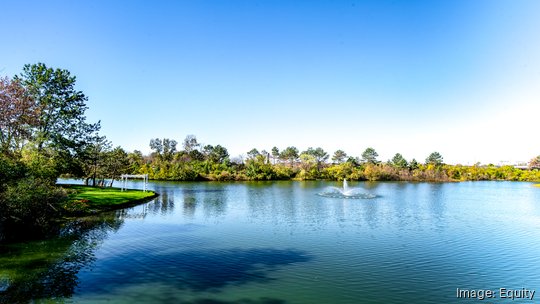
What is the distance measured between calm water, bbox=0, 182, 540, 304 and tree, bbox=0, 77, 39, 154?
29.9ft

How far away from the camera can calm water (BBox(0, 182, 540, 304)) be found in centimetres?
955

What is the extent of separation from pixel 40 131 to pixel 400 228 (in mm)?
31463

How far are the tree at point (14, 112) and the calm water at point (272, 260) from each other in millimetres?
9110

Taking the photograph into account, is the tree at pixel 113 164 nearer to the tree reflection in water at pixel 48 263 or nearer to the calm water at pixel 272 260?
the calm water at pixel 272 260

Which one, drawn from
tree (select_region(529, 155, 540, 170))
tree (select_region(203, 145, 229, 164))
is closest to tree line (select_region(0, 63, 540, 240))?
tree (select_region(203, 145, 229, 164))

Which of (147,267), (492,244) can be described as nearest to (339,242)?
(492,244)

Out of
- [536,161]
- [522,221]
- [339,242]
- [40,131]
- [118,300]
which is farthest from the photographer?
[536,161]

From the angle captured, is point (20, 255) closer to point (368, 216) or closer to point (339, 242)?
point (339, 242)

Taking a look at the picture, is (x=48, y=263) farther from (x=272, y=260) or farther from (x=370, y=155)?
(x=370, y=155)

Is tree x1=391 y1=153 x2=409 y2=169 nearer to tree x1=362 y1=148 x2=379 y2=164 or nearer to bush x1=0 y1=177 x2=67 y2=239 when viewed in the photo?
tree x1=362 y1=148 x2=379 y2=164

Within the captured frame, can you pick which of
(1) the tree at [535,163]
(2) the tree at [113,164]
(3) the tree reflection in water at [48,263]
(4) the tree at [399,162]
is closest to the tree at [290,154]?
(4) the tree at [399,162]

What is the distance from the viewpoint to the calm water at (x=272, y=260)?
955cm

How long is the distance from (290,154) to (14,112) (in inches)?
3584

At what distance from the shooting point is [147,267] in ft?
38.7
